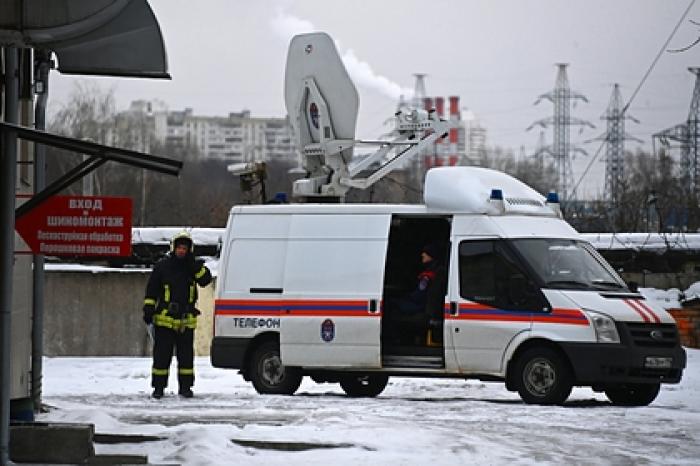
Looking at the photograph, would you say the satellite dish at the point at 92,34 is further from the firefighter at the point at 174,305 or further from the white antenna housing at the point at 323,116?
the white antenna housing at the point at 323,116

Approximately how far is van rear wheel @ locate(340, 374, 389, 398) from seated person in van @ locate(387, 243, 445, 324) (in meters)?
0.94

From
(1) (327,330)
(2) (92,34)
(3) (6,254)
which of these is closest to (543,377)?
(1) (327,330)

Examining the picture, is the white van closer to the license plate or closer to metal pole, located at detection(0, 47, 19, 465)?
the license plate

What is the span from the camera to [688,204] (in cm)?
3250

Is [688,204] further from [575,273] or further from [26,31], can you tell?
[26,31]

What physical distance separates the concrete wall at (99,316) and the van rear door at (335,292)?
6.61 meters

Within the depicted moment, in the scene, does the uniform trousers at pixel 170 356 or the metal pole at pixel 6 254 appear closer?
the metal pole at pixel 6 254

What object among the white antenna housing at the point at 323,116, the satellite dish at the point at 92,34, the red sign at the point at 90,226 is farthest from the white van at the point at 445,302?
the red sign at the point at 90,226

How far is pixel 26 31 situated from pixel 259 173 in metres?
10.4

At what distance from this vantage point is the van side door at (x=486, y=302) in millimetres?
16453

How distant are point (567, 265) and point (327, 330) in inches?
111

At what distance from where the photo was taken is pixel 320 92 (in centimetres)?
2030

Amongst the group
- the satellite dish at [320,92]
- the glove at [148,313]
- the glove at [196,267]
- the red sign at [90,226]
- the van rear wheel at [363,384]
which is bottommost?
the van rear wheel at [363,384]

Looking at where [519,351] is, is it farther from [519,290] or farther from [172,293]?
[172,293]
